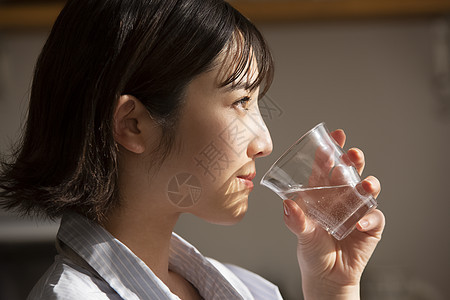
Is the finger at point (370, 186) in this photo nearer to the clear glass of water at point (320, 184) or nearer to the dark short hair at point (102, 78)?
the clear glass of water at point (320, 184)

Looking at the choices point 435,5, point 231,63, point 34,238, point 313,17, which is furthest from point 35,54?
point 231,63

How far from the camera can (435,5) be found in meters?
1.81

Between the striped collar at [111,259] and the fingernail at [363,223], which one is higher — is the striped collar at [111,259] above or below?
below

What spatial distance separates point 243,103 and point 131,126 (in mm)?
139

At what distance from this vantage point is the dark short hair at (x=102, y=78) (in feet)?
2.11

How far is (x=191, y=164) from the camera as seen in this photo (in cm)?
69

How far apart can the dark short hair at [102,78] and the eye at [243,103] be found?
2 centimetres

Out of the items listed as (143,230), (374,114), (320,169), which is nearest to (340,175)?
(320,169)

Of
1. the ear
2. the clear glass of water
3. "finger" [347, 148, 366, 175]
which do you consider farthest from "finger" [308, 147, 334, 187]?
the ear

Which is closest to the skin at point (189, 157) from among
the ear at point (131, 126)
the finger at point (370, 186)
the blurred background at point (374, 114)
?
the ear at point (131, 126)

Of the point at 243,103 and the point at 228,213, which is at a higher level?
the point at 243,103

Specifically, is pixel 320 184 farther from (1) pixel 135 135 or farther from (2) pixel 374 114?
(2) pixel 374 114

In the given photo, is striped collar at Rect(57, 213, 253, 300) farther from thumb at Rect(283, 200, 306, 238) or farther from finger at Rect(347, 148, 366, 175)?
finger at Rect(347, 148, 366, 175)

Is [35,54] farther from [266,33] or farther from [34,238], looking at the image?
[266,33]
